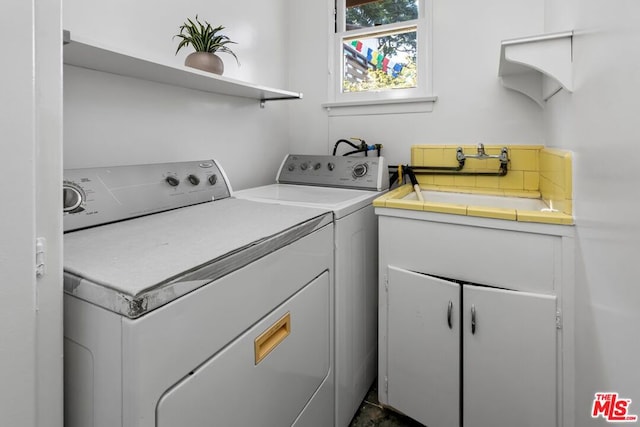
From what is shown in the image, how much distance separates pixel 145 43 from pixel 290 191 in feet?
3.19

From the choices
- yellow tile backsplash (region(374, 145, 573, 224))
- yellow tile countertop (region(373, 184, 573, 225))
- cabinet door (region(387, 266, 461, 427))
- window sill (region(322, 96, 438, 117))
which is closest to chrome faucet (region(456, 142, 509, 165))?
yellow tile backsplash (region(374, 145, 573, 224))

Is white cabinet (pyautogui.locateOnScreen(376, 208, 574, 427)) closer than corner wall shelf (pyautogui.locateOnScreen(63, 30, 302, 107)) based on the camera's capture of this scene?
No

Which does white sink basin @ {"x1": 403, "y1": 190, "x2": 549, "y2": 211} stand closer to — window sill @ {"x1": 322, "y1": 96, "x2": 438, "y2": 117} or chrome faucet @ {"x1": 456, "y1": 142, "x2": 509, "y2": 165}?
chrome faucet @ {"x1": 456, "y1": 142, "x2": 509, "y2": 165}

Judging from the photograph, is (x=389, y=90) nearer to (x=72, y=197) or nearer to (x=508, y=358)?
(x=508, y=358)

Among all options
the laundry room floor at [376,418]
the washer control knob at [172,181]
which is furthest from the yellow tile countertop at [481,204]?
the laundry room floor at [376,418]

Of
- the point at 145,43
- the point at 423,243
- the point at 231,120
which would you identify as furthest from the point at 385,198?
the point at 145,43

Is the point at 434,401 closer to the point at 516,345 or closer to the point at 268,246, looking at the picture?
the point at 516,345

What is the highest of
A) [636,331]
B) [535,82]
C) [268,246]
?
[535,82]

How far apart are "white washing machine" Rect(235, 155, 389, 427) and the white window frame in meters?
0.50

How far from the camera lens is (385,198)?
Answer: 5.60 ft

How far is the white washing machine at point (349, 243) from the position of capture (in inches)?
60.5

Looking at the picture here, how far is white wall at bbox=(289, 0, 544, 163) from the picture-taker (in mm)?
2000

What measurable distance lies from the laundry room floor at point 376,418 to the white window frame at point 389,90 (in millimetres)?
1758

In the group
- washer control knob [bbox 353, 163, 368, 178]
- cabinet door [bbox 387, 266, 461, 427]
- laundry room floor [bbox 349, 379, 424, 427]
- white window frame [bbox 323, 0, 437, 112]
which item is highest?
white window frame [bbox 323, 0, 437, 112]
